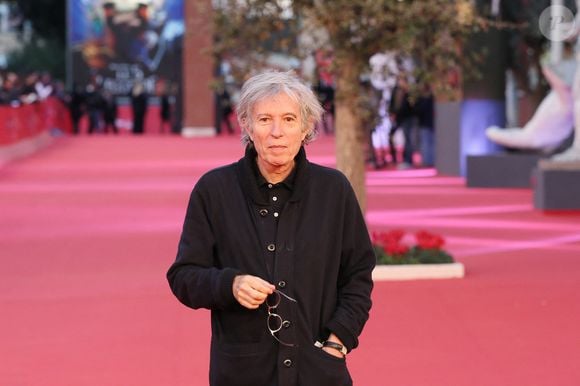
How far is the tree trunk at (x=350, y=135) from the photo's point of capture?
43.0 feet

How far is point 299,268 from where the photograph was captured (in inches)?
173

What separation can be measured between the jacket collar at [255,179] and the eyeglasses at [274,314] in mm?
293

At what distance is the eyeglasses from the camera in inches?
171

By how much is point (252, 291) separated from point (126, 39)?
48670mm

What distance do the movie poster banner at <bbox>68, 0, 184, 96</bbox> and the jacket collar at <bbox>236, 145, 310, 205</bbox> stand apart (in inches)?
1875

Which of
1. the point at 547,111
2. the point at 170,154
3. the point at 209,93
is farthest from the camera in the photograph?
the point at 209,93

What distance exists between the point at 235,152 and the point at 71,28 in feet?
61.0

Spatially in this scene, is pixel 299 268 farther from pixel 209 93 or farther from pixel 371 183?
pixel 209 93

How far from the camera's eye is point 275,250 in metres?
4.37

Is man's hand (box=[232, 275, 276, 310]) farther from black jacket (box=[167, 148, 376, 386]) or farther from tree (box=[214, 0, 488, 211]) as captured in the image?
tree (box=[214, 0, 488, 211])

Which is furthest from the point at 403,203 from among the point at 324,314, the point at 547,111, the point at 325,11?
the point at 324,314

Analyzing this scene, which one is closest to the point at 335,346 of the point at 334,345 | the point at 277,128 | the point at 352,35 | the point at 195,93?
the point at 334,345

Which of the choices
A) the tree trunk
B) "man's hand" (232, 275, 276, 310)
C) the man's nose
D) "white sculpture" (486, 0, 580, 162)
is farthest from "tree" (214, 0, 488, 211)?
"man's hand" (232, 275, 276, 310)

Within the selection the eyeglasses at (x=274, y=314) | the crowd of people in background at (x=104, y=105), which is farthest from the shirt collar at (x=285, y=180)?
the crowd of people in background at (x=104, y=105)
